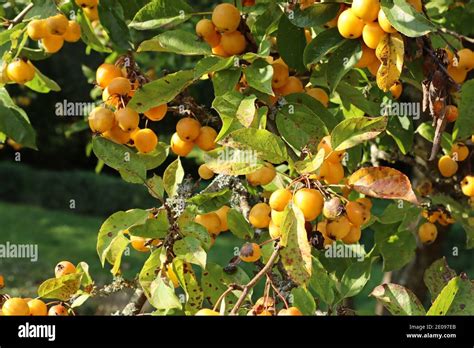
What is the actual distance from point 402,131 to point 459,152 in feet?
0.60

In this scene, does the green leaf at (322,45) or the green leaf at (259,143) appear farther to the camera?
the green leaf at (322,45)

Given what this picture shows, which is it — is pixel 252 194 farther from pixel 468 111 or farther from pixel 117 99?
pixel 468 111

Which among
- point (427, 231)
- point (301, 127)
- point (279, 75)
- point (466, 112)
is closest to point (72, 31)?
point (279, 75)

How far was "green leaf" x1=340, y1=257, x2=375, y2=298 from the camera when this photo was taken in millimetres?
1373

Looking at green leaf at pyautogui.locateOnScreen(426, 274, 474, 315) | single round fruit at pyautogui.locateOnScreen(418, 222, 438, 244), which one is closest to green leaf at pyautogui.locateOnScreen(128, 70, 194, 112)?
green leaf at pyautogui.locateOnScreen(426, 274, 474, 315)

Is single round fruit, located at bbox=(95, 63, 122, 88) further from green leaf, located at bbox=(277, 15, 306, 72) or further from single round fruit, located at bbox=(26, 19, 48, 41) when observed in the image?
green leaf, located at bbox=(277, 15, 306, 72)

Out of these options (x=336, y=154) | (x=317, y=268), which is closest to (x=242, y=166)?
(x=336, y=154)

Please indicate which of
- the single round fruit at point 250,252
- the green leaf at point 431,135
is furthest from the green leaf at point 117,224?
the green leaf at point 431,135

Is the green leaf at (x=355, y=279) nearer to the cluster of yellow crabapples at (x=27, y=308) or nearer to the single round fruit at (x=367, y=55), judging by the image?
the single round fruit at (x=367, y=55)

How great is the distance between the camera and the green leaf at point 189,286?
1227 millimetres

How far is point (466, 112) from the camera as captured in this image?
57.2 inches

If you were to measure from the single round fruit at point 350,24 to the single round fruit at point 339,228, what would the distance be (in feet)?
1.02

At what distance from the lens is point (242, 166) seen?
3.71ft

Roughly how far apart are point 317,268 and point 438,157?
67cm
